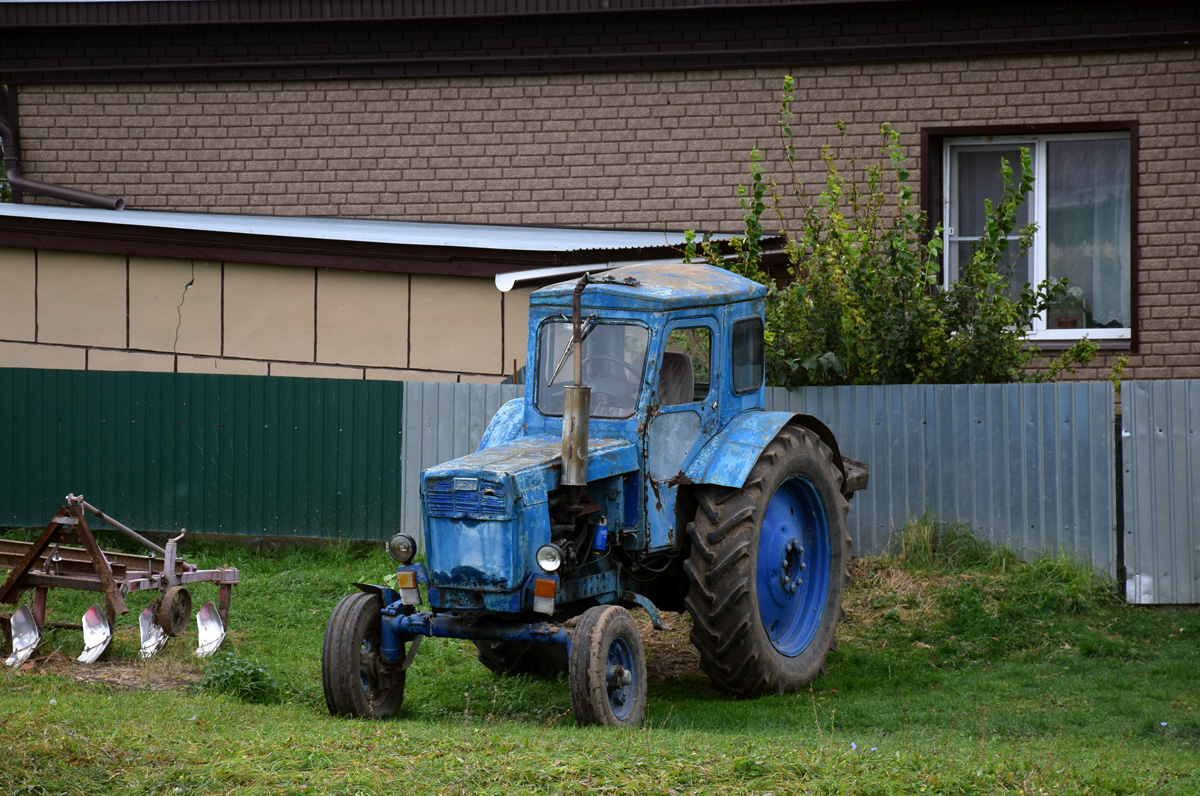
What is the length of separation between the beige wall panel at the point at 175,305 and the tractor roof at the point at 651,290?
545 cm

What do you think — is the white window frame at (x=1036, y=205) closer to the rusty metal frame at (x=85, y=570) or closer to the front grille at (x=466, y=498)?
the front grille at (x=466, y=498)

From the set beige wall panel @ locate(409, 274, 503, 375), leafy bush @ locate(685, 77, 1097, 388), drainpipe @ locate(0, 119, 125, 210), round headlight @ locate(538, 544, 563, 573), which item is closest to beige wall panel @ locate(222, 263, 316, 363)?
beige wall panel @ locate(409, 274, 503, 375)

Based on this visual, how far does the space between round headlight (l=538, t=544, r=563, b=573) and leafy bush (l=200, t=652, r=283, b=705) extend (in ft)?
6.32

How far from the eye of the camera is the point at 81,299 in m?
11.8

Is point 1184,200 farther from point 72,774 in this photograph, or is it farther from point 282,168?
point 72,774

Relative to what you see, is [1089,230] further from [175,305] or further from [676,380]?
[175,305]

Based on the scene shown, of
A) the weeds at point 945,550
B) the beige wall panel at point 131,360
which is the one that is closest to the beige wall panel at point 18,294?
the beige wall panel at point 131,360

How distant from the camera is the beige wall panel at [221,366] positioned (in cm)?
1173

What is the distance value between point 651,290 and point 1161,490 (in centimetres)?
433

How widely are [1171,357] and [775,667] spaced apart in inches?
269

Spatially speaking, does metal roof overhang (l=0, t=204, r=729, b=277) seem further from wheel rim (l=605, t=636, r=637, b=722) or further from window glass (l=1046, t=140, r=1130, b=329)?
wheel rim (l=605, t=636, r=637, b=722)

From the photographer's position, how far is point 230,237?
11312 mm

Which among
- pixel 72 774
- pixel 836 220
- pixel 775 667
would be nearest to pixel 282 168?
pixel 836 220

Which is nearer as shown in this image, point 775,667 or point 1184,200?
point 775,667
